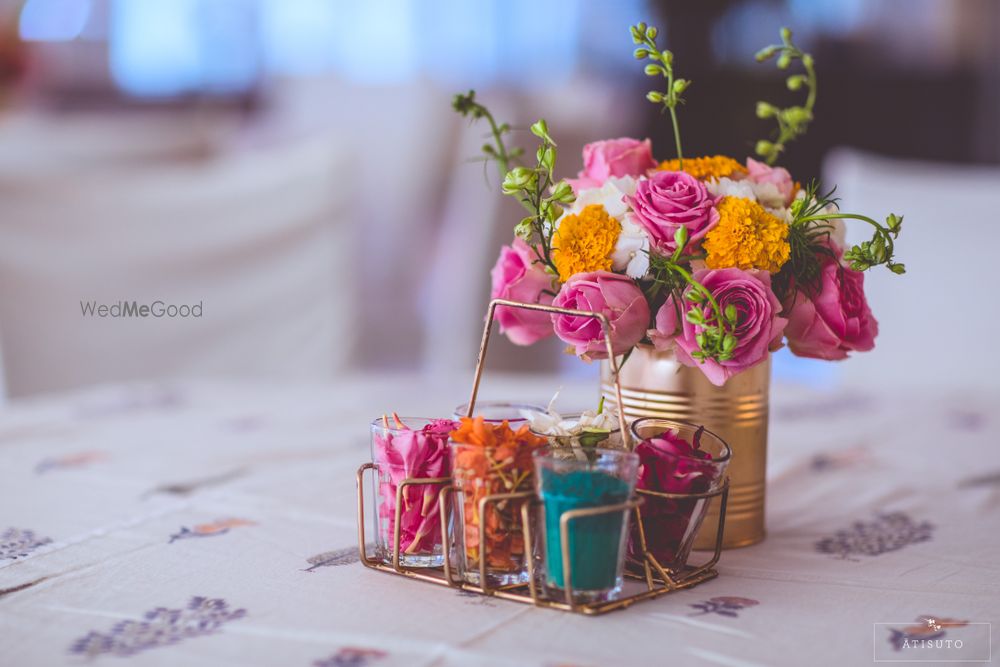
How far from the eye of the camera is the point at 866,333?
0.71 m

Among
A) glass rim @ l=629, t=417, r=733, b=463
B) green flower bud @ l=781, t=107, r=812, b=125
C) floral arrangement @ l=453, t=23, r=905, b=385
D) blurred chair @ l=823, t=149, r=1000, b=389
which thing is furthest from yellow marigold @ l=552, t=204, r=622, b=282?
blurred chair @ l=823, t=149, r=1000, b=389

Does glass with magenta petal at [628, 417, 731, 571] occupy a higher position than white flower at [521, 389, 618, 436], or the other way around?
white flower at [521, 389, 618, 436]

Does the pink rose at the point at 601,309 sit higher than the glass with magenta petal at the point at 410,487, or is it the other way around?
the pink rose at the point at 601,309

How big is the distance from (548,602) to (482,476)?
3.3 inches

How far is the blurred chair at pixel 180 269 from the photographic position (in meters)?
1.61

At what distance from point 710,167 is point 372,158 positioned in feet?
7.69

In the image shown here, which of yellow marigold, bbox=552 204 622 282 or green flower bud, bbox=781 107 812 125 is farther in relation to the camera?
green flower bud, bbox=781 107 812 125

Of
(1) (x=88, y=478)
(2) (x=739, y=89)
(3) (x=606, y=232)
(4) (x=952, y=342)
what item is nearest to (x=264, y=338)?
(1) (x=88, y=478)

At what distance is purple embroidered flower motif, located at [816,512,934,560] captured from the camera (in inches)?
29.7

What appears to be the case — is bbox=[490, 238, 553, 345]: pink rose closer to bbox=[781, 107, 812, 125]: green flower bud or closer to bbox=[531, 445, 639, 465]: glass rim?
bbox=[531, 445, 639, 465]: glass rim

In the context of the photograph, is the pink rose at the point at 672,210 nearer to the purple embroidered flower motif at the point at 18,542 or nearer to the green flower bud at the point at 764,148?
the green flower bud at the point at 764,148
